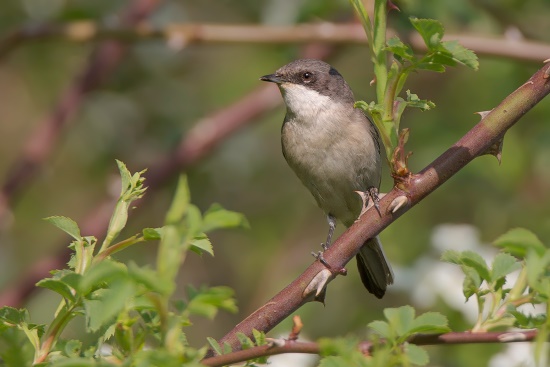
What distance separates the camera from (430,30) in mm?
1900

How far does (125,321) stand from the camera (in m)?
1.76

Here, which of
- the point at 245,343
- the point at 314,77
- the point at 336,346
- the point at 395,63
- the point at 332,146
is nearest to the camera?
the point at 336,346

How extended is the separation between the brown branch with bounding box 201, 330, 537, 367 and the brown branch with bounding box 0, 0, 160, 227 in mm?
3342

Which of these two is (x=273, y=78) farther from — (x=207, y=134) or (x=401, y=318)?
(x=401, y=318)

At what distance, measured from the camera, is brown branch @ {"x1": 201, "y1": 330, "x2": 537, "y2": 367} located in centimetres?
172

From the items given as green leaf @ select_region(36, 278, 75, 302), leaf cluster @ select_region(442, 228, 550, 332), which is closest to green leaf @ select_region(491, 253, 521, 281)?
leaf cluster @ select_region(442, 228, 550, 332)

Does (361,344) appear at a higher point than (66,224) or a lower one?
lower

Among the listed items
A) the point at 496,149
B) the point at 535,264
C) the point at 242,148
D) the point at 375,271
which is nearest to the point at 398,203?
the point at 496,149

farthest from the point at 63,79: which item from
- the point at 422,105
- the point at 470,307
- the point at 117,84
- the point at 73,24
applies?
the point at 422,105

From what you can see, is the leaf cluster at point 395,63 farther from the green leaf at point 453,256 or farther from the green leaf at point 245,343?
the green leaf at point 245,343

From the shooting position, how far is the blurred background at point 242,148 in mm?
4742

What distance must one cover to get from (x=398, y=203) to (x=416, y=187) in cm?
8

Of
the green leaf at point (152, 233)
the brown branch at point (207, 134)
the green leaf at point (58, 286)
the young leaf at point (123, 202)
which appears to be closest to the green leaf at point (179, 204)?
the green leaf at point (152, 233)

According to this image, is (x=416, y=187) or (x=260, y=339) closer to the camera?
(x=260, y=339)
